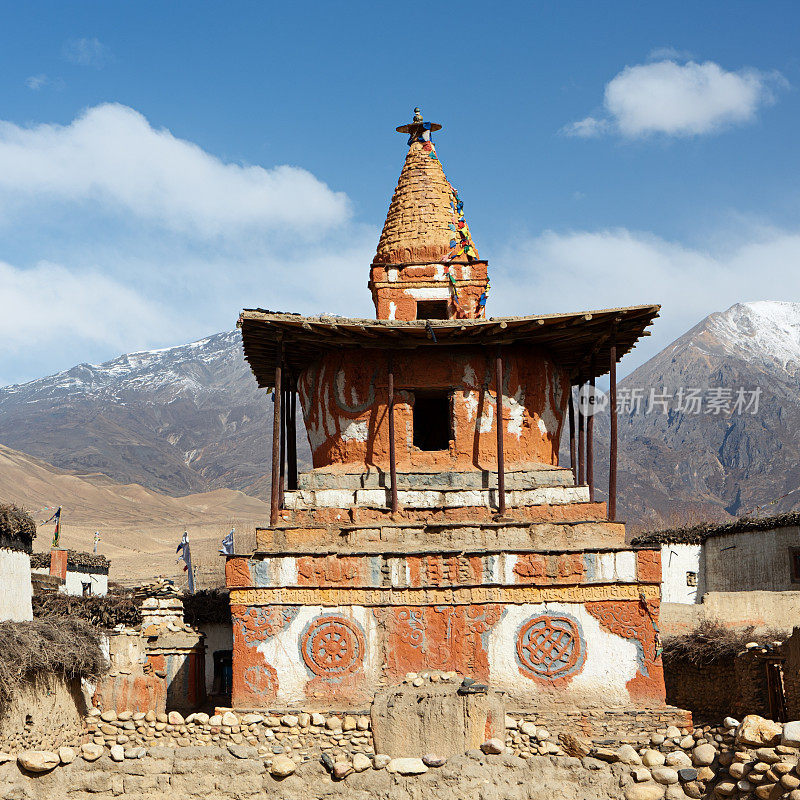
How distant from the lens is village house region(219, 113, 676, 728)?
51.9ft

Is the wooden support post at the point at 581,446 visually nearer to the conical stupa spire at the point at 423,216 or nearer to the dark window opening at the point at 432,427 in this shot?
the dark window opening at the point at 432,427

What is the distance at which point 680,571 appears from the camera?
31938 millimetres

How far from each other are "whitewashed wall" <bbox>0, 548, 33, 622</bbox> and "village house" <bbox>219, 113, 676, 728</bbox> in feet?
23.9

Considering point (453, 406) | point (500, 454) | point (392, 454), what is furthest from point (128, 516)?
point (500, 454)

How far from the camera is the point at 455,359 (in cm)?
1927

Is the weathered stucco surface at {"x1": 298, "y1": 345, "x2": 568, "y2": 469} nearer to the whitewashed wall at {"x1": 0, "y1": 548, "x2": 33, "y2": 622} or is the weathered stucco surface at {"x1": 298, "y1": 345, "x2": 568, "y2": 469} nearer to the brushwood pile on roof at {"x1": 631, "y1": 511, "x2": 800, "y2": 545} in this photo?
the whitewashed wall at {"x1": 0, "y1": 548, "x2": 33, "y2": 622}

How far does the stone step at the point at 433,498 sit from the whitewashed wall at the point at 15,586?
806 centimetres

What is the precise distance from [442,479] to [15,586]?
1106 centimetres

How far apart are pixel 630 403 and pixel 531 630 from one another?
16270 centimetres

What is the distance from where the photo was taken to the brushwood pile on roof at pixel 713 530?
28.5 m

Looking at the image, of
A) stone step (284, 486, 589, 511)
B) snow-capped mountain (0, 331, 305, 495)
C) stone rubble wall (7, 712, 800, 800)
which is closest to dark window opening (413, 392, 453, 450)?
stone step (284, 486, 589, 511)

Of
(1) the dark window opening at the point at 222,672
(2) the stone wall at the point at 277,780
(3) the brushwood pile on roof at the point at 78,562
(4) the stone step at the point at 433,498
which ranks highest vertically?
(4) the stone step at the point at 433,498

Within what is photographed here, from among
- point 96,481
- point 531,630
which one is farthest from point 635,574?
point 96,481

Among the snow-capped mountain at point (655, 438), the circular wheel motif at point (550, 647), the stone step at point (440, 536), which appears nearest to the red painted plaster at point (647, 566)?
the stone step at point (440, 536)
